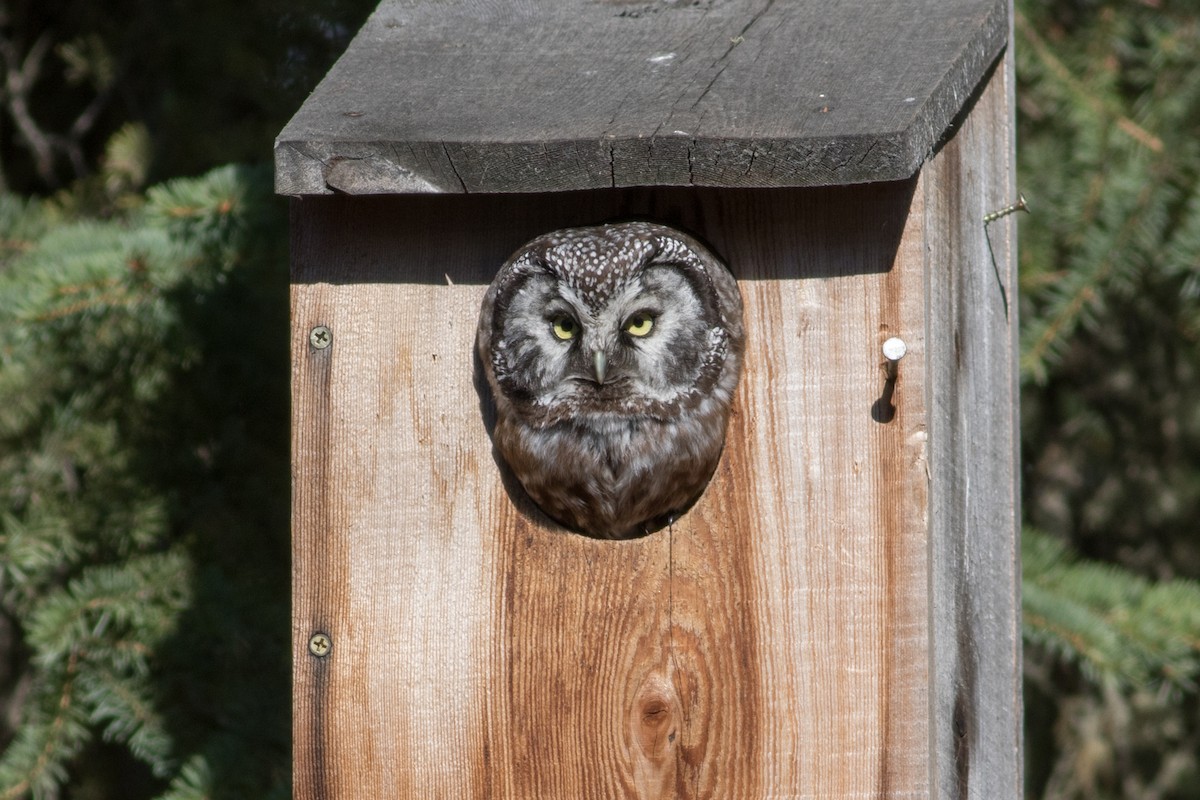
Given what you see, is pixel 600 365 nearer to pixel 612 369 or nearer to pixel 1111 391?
pixel 612 369

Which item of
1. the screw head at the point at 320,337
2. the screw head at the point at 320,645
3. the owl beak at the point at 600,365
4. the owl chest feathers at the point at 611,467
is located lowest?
the screw head at the point at 320,645

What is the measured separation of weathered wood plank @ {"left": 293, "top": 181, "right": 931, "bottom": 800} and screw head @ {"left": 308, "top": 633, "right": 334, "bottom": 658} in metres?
0.01

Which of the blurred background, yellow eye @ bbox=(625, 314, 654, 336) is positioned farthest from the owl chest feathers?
the blurred background

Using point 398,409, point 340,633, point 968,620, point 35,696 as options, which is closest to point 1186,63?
point 968,620

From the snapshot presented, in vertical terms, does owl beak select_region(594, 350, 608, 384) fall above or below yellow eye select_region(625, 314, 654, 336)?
below

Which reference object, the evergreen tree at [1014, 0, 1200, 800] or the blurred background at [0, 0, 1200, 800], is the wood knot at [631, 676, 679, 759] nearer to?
the blurred background at [0, 0, 1200, 800]

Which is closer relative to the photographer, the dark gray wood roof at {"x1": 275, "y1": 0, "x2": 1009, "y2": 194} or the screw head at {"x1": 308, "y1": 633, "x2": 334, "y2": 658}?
the dark gray wood roof at {"x1": 275, "y1": 0, "x2": 1009, "y2": 194}

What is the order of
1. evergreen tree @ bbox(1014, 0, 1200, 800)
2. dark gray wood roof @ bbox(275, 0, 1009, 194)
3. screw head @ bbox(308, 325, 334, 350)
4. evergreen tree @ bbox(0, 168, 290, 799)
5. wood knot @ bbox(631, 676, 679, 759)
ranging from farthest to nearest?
evergreen tree @ bbox(1014, 0, 1200, 800) < evergreen tree @ bbox(0, 168, 290, 799) < screw head @ bbox(308, 325, 334, 350) < wood knot @ bbox(631, 676, 679, 759) < dark gray wood roof @ bbox(275, 0, 1009, 194)

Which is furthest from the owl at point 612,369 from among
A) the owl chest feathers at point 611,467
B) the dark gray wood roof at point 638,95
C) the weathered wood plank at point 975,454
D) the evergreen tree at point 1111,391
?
the evergreen tree at point 1111,391

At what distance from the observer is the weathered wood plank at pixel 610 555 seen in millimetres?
1695

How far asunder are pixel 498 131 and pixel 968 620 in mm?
937

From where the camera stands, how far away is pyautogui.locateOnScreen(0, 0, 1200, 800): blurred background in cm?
259

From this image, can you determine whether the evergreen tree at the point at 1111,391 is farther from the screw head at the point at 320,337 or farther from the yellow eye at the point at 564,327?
the screw head at the point at 320,337

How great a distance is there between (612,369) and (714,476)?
20 centimetres
